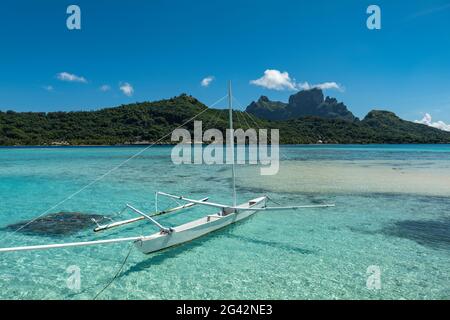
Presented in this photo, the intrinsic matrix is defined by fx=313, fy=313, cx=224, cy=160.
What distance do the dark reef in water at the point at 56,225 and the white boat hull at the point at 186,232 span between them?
12.8 feet

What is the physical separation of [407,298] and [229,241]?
195 inches

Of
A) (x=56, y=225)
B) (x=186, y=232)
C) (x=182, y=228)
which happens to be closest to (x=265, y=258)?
(x=186, y=232)

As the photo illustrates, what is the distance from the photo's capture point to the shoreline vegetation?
306 ft

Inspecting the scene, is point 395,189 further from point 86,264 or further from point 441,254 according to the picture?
point 86,264

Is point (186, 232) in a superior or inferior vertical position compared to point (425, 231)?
superior

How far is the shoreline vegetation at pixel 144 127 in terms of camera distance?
9325cm

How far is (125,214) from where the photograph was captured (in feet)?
42.5

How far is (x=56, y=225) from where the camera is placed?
1130cm

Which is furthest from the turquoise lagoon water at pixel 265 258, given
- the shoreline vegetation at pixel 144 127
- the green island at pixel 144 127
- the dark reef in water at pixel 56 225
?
the shoreline vegetation at pixel 144 127

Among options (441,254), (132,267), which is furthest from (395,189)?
(132,267)

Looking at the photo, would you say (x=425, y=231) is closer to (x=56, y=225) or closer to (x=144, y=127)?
(x=56, y=225)

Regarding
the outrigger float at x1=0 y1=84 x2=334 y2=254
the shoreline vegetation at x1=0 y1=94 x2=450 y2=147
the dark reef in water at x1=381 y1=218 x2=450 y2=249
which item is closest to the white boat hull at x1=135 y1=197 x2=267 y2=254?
the outrigger float at x1=0 y1=84 x2=334 y2=254

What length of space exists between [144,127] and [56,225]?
9401 centimetres

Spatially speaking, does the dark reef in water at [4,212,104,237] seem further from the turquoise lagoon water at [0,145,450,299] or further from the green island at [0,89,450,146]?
the green island at [0,89,450,146]
